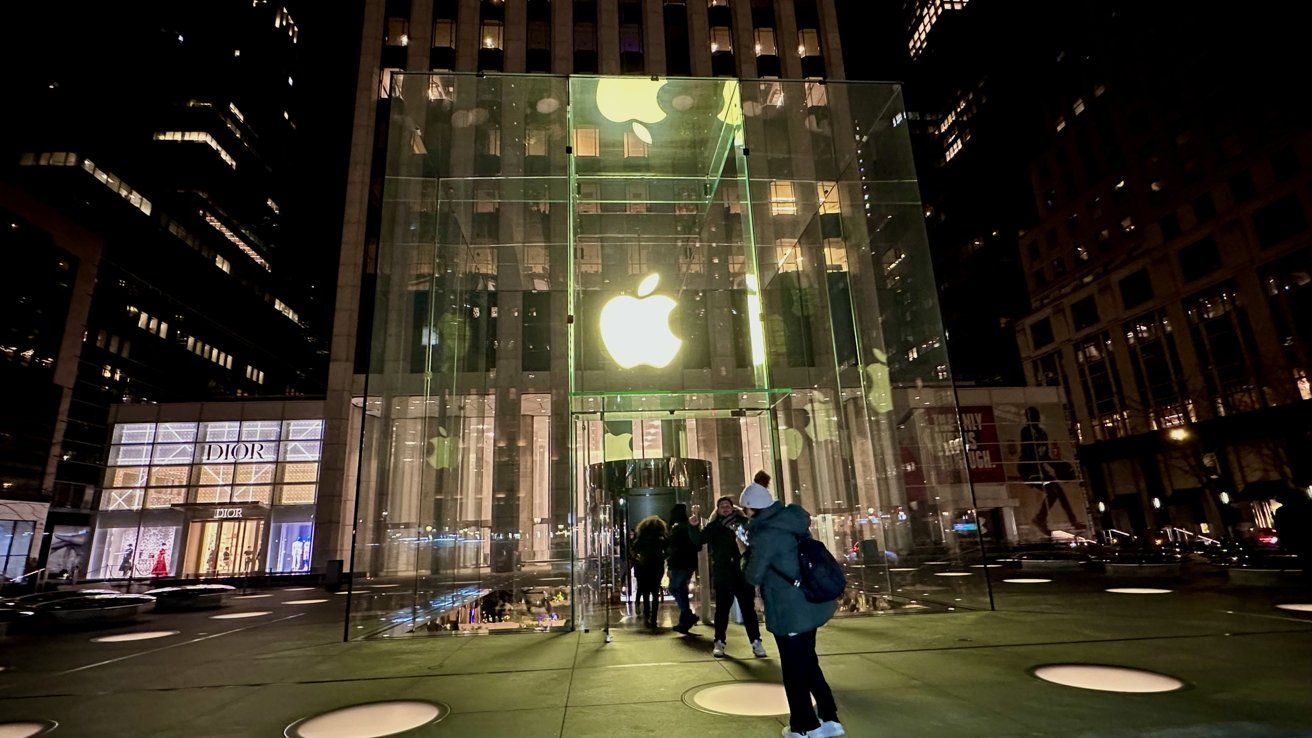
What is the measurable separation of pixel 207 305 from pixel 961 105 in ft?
292

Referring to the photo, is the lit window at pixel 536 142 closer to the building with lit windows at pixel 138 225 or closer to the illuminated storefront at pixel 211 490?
the illuminated storefront at pixel 211 490

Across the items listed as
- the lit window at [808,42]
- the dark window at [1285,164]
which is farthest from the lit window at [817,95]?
the dark window at [1285,164]

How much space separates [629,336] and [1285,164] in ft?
156

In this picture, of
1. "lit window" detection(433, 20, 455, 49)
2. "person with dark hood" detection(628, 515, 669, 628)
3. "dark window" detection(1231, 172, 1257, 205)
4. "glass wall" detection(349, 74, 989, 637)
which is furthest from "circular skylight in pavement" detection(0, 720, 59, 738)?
"dark window" detection(1231, 172, 1257, 205)

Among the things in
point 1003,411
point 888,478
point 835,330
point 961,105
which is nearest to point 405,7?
point 835,330

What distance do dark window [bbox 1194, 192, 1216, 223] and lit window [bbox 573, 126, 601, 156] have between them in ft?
159

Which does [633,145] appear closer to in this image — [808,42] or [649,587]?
[649,587]

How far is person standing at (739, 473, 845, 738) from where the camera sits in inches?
147

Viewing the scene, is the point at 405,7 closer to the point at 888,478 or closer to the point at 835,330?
the point at 835,330

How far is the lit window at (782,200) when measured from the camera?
13.0m

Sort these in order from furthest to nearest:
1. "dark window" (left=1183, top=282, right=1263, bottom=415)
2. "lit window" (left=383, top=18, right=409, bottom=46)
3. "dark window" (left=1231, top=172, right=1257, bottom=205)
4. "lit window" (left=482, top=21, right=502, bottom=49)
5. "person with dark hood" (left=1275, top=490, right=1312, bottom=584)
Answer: "dark window" (left=1231, top=172, right=1257, bottom=205), "dark window" (left=1183, top=282, right=1263, bottom=415), "lit window" (left=482, top=21, right=502, bottom=49), "lit window" (left=383, top=18, right=409, bottom=46), "person with dark hood" (left=1275, top=490, right=1312, bottom=584)

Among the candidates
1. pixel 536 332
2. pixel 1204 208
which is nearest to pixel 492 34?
pixel 536 332

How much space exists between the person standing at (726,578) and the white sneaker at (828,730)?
2.72m

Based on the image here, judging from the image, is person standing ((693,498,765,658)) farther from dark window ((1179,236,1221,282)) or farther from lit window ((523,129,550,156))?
dark window ((1179,236,1221,282))
